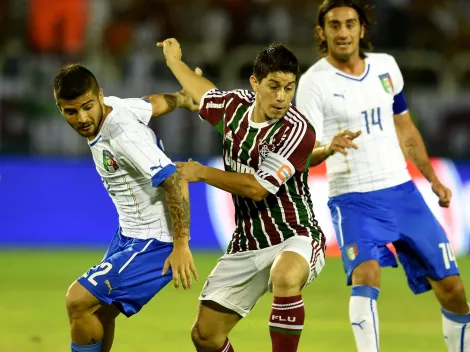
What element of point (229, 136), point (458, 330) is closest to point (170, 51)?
point (229, 136)

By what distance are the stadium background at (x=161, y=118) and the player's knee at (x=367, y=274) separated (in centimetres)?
240

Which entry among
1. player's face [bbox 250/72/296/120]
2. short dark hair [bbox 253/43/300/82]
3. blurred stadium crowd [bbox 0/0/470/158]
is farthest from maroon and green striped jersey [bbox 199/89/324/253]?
blurred stadium crowd [bbox 0/0/470/158]

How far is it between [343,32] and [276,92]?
1.18m

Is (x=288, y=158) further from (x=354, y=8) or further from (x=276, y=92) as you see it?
(x=354, y=8)

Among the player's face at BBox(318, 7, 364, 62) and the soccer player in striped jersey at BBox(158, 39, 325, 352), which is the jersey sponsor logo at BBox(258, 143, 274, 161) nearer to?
the soccer player in striped jersey at BBox(158, 39, 325, 352)

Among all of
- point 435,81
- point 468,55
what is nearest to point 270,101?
point 435,81

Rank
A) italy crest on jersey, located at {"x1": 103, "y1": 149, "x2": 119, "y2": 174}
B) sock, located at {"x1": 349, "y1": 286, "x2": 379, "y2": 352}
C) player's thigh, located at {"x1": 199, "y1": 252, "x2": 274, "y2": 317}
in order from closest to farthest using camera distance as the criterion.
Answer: italy crest on jersey, located at {"x1": 103, "y1": 149, "x2": 119, "y2": 174}, player's thigh, located at {"x1": 199, "y1": 252, "x2": 274, "y2": 317}, sock, located at {"x1": 349, "y1": 286, "x2": 379, "y2": 352}

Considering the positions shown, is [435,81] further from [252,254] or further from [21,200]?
[252,254]

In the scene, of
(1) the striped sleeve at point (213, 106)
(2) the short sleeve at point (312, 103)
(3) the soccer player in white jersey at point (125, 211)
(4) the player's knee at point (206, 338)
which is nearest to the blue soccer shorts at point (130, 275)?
(3) the soccer player in white jersey at point (125, 211)

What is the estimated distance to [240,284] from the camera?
209 inches

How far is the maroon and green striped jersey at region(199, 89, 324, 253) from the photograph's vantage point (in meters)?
5.09

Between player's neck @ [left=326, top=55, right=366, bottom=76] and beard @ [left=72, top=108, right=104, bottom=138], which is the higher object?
player's neck @ [left=326, top=55, right=366, bottom=76]

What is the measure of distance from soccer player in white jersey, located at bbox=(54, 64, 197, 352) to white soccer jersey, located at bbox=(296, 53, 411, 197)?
46.0 inches

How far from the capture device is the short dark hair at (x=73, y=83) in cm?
483
